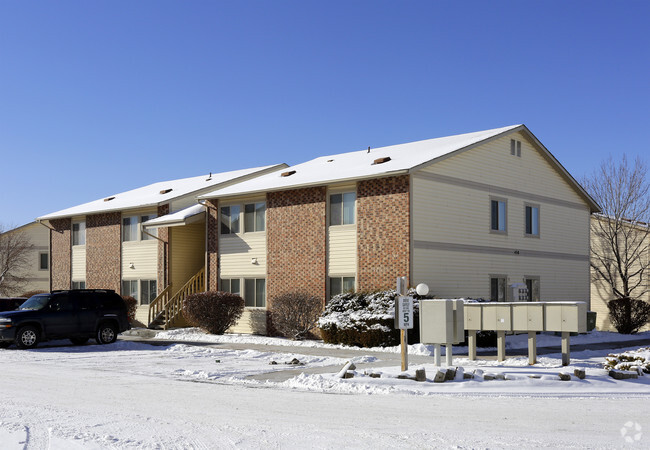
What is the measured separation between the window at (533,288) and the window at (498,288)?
1.93 metres

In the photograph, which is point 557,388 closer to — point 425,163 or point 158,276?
point 425,163

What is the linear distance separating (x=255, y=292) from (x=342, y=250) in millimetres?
4979

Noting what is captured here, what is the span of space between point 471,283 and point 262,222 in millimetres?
8156

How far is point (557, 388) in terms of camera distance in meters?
13.4

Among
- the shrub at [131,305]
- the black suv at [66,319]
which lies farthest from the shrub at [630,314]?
the shrub at [131,305]

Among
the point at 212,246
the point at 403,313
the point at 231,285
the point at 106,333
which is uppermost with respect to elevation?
the point at 212,246

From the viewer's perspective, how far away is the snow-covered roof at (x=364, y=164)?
2491 centimetres

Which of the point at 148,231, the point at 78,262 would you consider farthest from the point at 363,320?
the point at 78,262

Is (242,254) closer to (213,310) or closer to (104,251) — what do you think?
(213,310)

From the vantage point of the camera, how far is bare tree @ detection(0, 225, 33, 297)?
2088 inches

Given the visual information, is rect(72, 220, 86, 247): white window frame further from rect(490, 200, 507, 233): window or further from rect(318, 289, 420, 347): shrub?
rect(490, 200, 507, 233): window

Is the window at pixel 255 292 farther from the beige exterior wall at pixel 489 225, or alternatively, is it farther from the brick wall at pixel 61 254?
the brick wall at pixel 61 254

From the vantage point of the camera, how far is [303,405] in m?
11.5

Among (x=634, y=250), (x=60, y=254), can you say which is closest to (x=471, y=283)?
(x=634, y=250)
